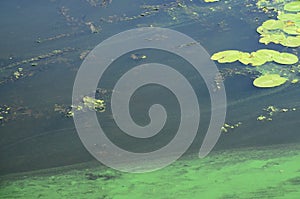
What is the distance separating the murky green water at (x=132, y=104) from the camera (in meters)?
3.29

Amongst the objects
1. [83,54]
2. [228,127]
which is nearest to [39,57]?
[83,54]

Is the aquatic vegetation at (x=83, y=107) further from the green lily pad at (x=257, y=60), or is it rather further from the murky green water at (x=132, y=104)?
the green lily pad at (x=257, y=60)

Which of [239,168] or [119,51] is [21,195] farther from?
[119,51]

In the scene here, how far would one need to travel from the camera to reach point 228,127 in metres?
3.75

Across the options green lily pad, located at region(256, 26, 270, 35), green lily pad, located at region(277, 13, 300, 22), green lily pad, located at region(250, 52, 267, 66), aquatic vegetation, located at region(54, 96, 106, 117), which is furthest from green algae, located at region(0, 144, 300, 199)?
green lily pad, located at region(277, 13, 300, 22)

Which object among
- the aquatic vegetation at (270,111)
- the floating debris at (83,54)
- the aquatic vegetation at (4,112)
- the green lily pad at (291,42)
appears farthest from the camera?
the floating debris at (83,54)

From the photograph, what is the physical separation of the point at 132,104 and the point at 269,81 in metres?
1.35

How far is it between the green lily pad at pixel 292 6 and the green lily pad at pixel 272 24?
0.37 meters

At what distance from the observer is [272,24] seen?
5.00 metres

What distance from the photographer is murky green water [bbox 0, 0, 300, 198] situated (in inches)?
130

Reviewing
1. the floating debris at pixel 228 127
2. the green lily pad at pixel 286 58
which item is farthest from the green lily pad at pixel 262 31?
the floating debris at pixel 228 127

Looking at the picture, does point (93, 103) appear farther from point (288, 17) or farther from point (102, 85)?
point (288, 17)

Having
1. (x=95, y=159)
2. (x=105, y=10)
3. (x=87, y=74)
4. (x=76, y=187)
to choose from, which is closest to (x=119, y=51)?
(x=87, y=74)

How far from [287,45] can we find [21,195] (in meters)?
3.09
